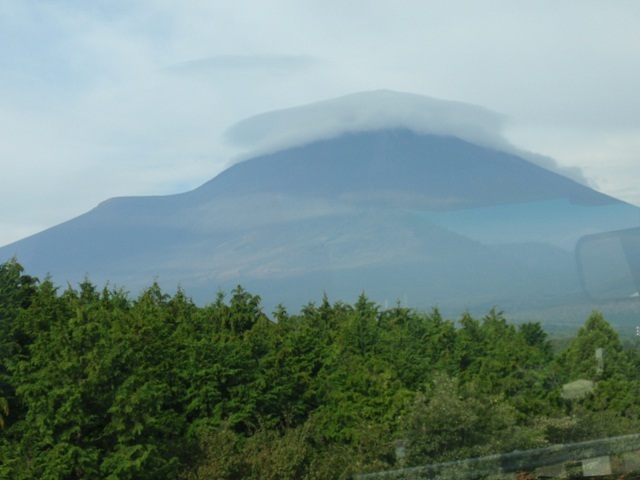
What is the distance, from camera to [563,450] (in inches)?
254

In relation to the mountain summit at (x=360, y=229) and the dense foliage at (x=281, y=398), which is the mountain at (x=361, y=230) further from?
the dense foliage at (x=281, y=398)

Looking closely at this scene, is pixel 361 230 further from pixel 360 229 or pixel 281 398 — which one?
pixel 281 398

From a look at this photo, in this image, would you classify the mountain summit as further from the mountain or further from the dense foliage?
the dense foliage

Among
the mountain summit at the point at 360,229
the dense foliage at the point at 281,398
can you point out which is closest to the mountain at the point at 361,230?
the mountain summit at the point at 360,229

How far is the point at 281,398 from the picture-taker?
37.8 feet

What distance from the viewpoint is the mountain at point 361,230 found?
391 inches

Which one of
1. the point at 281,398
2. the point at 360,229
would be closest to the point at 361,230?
the point at 360,229

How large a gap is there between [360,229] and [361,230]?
0.13ft

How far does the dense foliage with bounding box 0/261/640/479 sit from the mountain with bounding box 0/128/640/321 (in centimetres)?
74

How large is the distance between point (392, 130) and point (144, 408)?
738 cm

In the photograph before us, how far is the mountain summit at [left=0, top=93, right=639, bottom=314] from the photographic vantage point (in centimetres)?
999

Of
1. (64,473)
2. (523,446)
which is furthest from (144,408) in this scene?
(523,446)

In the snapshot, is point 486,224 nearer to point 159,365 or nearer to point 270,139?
point 270,139

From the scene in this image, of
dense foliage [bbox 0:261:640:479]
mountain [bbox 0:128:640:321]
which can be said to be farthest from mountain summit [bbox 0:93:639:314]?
dense foliage [bbox 0:261:640:479]
